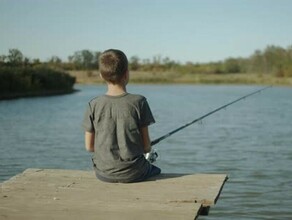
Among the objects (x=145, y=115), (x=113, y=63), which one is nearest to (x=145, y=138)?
(x=145, y=115)

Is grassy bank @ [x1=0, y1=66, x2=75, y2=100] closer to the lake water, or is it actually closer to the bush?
the bush

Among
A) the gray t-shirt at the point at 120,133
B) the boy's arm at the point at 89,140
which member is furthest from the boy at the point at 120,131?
the boy's arm at the point at 89,140

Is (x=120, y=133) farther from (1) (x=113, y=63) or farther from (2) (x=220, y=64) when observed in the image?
(2) (x=220, y=64)

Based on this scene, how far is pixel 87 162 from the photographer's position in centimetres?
1243

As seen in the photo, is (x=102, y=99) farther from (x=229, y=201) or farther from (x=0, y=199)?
(x=229, y=201)

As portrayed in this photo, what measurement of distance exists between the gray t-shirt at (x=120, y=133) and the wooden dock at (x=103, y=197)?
0.38 ft

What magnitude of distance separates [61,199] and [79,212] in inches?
15.4

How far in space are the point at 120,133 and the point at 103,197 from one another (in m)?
0.64

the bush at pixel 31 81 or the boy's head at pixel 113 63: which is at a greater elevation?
the boy's head at pixel 113 63

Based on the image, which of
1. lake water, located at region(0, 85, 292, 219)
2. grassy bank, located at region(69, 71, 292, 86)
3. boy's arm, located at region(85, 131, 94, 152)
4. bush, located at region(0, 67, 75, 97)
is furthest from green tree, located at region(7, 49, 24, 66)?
boy's arm, located at region(85, 131, 94, 152)

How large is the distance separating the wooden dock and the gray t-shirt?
0.38 feet

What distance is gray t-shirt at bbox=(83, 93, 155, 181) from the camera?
14.9 ft

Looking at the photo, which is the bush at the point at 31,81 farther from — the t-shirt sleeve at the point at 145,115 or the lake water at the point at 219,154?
the t-shirt sleeve at the point at 145,115

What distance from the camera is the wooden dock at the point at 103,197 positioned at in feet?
12.1
